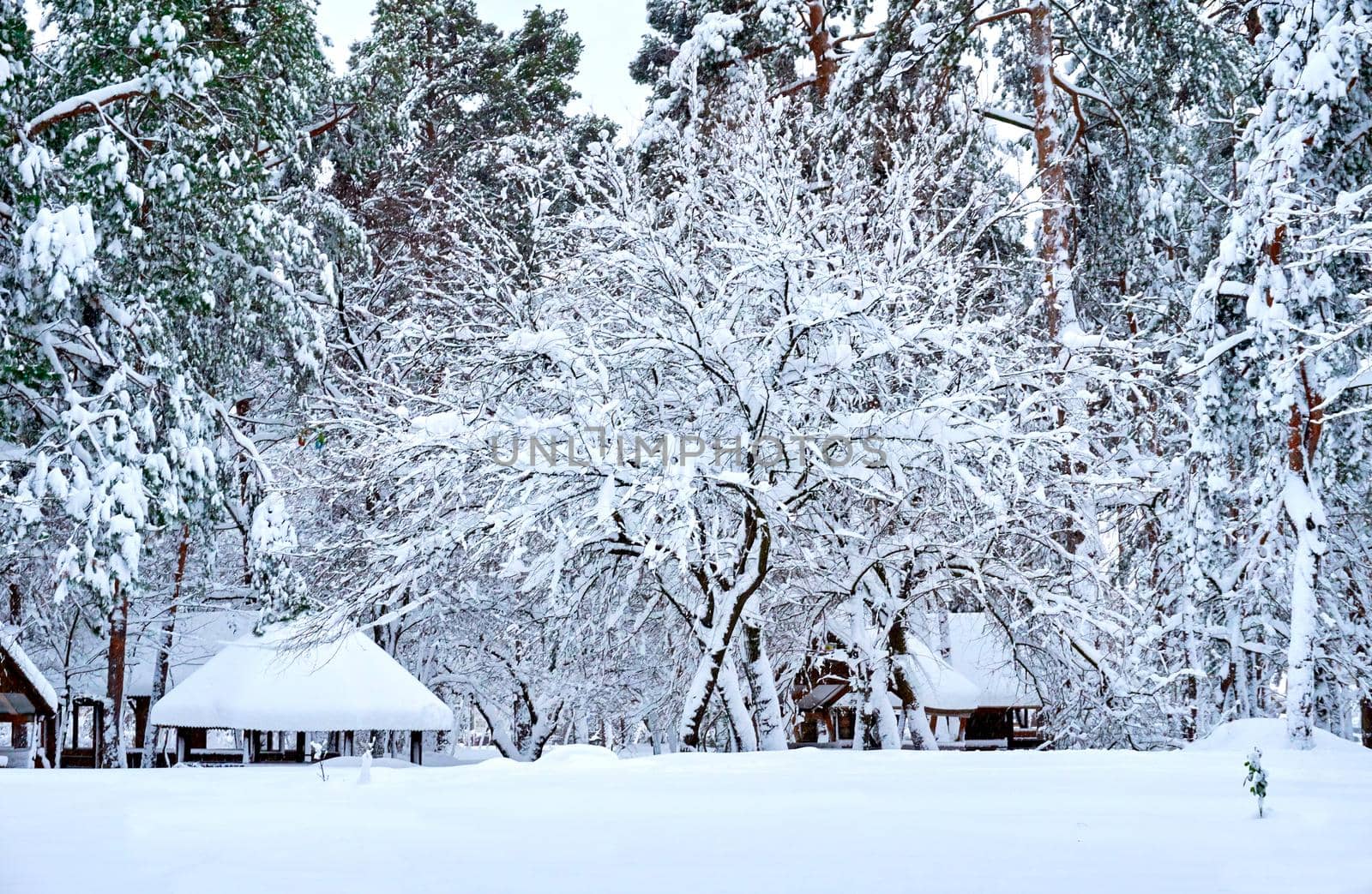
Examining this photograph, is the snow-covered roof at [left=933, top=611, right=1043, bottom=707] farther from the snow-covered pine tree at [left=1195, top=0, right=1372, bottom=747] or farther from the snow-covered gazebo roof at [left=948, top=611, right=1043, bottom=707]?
the snow-covered pine tree at [left=1195, top=0, right=1372, bottom=747]

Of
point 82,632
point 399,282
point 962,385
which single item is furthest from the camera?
point 82,632

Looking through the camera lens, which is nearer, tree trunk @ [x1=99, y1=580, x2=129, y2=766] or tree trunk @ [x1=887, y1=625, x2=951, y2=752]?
tree trunk @ [x1=887, y1=625, x2=951, y2=752]

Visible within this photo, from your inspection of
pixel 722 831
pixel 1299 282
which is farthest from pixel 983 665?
pixel 722 831

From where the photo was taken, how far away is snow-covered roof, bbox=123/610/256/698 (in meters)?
24.6

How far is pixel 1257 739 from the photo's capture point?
10.8m

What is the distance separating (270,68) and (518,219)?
272 inches

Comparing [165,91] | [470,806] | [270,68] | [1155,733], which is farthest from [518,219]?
[470,806]

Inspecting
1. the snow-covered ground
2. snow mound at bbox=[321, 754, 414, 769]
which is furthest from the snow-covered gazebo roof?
the snow-covered ground

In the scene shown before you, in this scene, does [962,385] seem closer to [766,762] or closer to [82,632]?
[766,762]

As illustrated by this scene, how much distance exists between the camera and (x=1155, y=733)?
47.5 ft

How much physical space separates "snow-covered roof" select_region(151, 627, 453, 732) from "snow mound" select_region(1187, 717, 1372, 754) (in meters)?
11.6

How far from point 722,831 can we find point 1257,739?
7053 mm

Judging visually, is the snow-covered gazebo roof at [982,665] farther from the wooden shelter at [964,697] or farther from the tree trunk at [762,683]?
the tree trunk at [762,683]

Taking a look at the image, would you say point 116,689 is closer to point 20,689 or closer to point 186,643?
point 20,689
